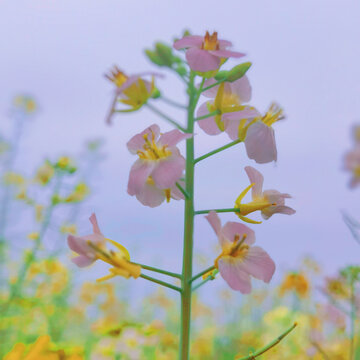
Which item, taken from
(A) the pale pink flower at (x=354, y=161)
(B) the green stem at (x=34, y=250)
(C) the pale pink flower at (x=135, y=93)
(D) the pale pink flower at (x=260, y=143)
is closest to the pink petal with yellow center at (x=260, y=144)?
(D) the pale pink flower at (x=260, y=143)

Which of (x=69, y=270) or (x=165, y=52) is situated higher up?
(x=69, y=270)

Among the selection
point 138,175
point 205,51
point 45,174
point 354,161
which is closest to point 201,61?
point 205,51

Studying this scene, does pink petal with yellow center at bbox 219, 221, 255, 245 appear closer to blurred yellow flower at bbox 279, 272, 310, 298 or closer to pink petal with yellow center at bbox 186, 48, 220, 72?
pink petal with yellow center at bbox 186, 48, 220, 72

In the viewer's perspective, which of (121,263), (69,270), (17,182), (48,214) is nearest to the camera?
(121,263)

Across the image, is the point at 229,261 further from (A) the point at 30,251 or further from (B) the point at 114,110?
(A) the point at 30,251

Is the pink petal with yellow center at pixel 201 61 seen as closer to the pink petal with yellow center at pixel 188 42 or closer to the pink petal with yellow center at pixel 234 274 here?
the pink petal with yellow center at pixel 188 42

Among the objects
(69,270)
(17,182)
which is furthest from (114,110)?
(69,270)
